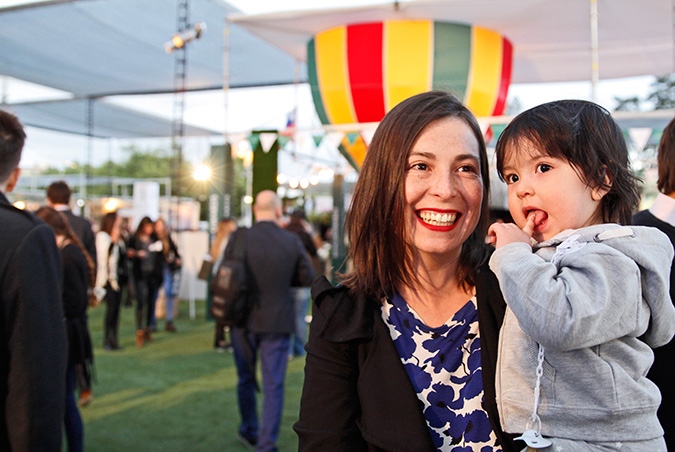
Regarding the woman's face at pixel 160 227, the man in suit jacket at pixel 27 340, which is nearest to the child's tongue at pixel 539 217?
the man in suit jacket at pixel 27 340

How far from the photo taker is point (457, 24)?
5.64 metres

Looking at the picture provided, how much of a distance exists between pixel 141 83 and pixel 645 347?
1265 cm

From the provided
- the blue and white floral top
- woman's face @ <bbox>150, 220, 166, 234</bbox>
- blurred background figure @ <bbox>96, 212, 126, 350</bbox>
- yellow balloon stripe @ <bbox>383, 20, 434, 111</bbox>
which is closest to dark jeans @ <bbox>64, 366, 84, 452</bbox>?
the blue and white floral top

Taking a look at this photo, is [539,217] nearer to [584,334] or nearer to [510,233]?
[510,233]

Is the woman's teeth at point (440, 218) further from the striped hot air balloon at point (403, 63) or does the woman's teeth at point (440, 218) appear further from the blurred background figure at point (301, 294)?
the blurred background figure at point (301, 294)

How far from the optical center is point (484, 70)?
583cm

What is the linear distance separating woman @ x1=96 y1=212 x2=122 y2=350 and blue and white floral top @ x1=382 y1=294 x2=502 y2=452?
6897 mm

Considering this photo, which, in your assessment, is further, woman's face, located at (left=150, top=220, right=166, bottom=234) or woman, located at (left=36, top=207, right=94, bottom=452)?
woman's face, located at (left=150, top=220, right=166, bottom=234)

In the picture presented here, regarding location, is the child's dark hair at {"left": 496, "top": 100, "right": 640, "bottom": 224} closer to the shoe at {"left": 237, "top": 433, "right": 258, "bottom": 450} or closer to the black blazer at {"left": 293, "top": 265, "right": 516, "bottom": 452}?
the black blazer at {"left": 293, "top": 265, "right": 516, "bottom": 452}

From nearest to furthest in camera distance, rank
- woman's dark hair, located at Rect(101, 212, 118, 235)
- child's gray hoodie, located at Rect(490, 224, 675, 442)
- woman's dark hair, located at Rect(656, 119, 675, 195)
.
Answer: child's gray hoodie, located at Rect(490, 224, 675, 442) < woman's dark hair, located at Rect(656, 119, 675, 195) < woman's dark hair, located at Rect(101, 212, 118, 235)

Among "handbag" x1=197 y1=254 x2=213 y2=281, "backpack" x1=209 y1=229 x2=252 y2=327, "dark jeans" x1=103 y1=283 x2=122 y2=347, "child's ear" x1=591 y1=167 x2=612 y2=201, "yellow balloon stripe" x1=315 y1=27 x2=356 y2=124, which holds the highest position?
"yellow balloon stripe" x1=315 y1=27 x2=356 y2=124

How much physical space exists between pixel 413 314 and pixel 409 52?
4626 mm

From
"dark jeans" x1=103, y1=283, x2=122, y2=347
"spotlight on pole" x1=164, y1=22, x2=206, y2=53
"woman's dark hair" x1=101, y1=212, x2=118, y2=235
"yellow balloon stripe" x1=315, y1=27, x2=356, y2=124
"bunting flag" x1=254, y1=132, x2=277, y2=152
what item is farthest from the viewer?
"spotlight on pole" x1=164, y1=22, x2=206, y2=53

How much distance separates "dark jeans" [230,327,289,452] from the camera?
4340mm
